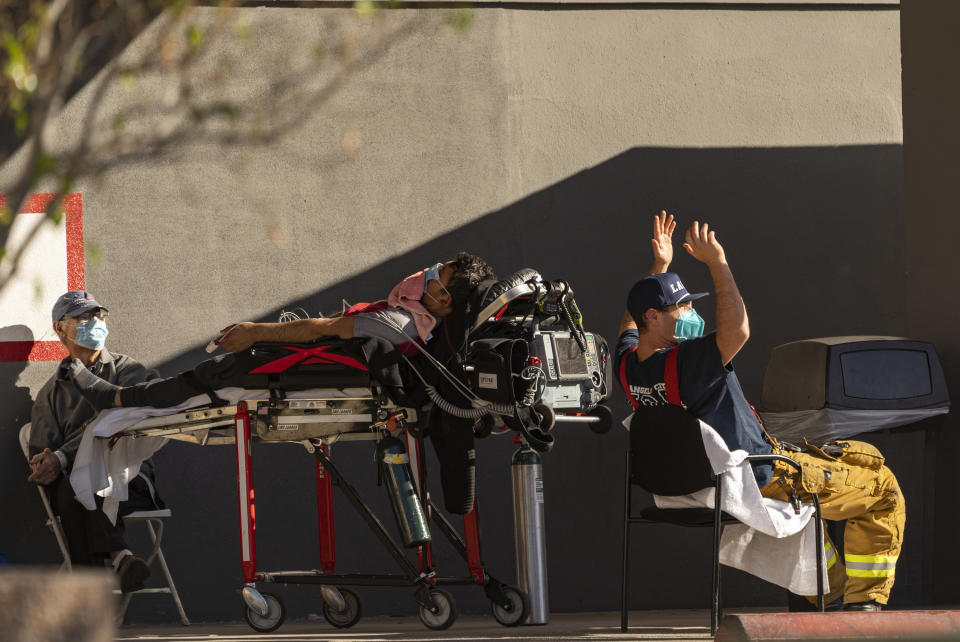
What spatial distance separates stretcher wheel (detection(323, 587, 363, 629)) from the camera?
5520 millimetres

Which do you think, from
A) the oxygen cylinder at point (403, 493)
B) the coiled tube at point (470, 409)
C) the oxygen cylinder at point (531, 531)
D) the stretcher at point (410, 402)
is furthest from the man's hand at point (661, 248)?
the oxygen cylinder at point (403, 493)

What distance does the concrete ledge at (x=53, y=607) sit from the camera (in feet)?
7.34

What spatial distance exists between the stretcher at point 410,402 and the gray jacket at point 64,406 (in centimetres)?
75

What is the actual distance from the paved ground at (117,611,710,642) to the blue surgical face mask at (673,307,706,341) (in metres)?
1.25

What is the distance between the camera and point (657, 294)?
16.6 feet

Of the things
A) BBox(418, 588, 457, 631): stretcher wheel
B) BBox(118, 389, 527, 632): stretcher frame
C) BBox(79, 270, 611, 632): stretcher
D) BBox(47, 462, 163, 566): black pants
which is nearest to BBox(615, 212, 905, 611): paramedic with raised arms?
BBox(79, 270, 611, 632): stretcher

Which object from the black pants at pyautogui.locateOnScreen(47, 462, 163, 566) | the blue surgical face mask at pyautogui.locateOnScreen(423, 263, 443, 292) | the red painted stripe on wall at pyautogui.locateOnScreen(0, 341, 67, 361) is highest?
the blue surgical face mask at pyautogui.locateOnScreen(423, 263, 443, 292)

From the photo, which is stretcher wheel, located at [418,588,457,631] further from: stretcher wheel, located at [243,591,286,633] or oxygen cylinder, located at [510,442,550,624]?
stretcher wheel, located at [243,591,286,633]

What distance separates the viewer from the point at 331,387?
4910 millimetres

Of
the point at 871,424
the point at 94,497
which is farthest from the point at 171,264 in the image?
the point at 871,424

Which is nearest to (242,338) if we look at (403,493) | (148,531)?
(403,493)

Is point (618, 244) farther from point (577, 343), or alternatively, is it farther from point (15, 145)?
point (15, 145)

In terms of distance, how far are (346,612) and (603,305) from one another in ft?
6.78

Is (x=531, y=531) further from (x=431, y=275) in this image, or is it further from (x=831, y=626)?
(x=831, y=626)
